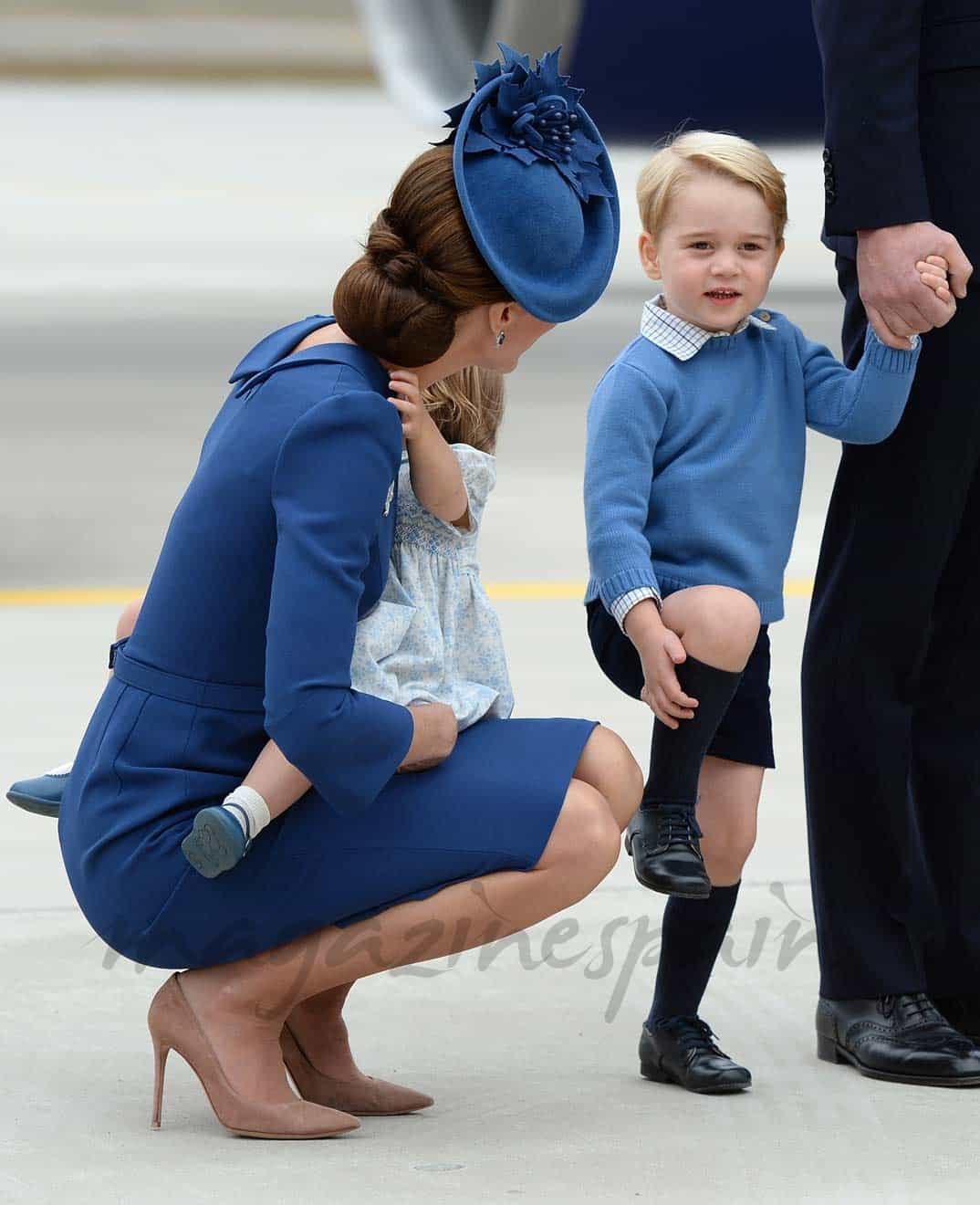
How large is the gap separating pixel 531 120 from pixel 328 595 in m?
0.54

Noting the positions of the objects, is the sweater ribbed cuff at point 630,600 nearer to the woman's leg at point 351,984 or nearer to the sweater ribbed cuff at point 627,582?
the sweater ribbed cuff at point 627,582

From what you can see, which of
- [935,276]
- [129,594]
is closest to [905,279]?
[935,276]

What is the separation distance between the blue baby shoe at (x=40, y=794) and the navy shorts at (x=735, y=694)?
26.5 inches

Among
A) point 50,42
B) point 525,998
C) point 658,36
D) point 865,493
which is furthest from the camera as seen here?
point 50,42

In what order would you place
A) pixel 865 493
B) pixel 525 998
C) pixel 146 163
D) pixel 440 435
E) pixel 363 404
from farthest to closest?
pixel 146 163
pixel 525 998
pixel 865 493
pixel 440 435
pixel 363 404

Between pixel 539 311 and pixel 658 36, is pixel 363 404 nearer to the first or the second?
pixel 539 311

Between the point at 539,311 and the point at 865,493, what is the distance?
55cm

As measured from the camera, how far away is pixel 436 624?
7.86 ft

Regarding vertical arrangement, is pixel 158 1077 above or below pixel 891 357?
below

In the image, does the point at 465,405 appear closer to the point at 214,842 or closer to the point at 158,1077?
the point at 214,842

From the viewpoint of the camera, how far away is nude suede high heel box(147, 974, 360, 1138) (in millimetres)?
2324

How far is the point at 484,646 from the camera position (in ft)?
8.05

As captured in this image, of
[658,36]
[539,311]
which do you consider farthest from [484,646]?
[658,36]

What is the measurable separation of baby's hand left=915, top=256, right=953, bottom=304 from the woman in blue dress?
343 mm
